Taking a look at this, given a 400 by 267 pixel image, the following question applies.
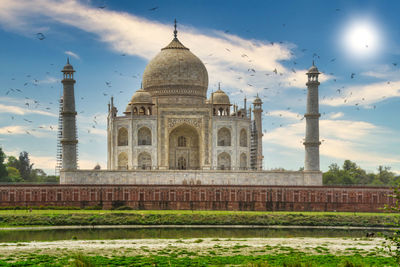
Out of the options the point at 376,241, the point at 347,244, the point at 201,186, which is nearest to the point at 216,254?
the point at 347,244

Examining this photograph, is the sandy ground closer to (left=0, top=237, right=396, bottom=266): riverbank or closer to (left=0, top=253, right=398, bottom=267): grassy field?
(left=0, top=237, right=396, bottom=266): riverbank

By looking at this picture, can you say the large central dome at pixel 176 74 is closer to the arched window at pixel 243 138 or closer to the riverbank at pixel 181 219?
the arched window at pixel 243 138

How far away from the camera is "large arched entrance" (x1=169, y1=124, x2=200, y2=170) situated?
5519 centimetres

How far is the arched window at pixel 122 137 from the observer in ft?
178

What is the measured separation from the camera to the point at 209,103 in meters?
55.6

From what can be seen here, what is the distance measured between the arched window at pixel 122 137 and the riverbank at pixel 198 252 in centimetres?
2691

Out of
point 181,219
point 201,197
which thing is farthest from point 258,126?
point 181,219

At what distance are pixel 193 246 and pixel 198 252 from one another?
1.86m

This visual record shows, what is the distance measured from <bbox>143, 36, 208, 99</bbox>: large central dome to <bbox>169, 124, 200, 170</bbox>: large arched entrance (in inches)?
151

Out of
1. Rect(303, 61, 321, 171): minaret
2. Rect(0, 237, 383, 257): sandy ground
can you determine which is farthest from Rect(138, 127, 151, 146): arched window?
Rect(0, 237, 383, 257): sandy ground

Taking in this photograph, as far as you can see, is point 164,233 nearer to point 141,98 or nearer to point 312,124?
point 312,124

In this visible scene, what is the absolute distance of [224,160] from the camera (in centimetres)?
5412

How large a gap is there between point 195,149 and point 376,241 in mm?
28963

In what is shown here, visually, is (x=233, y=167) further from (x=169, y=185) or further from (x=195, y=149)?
(x=169, y=185)
